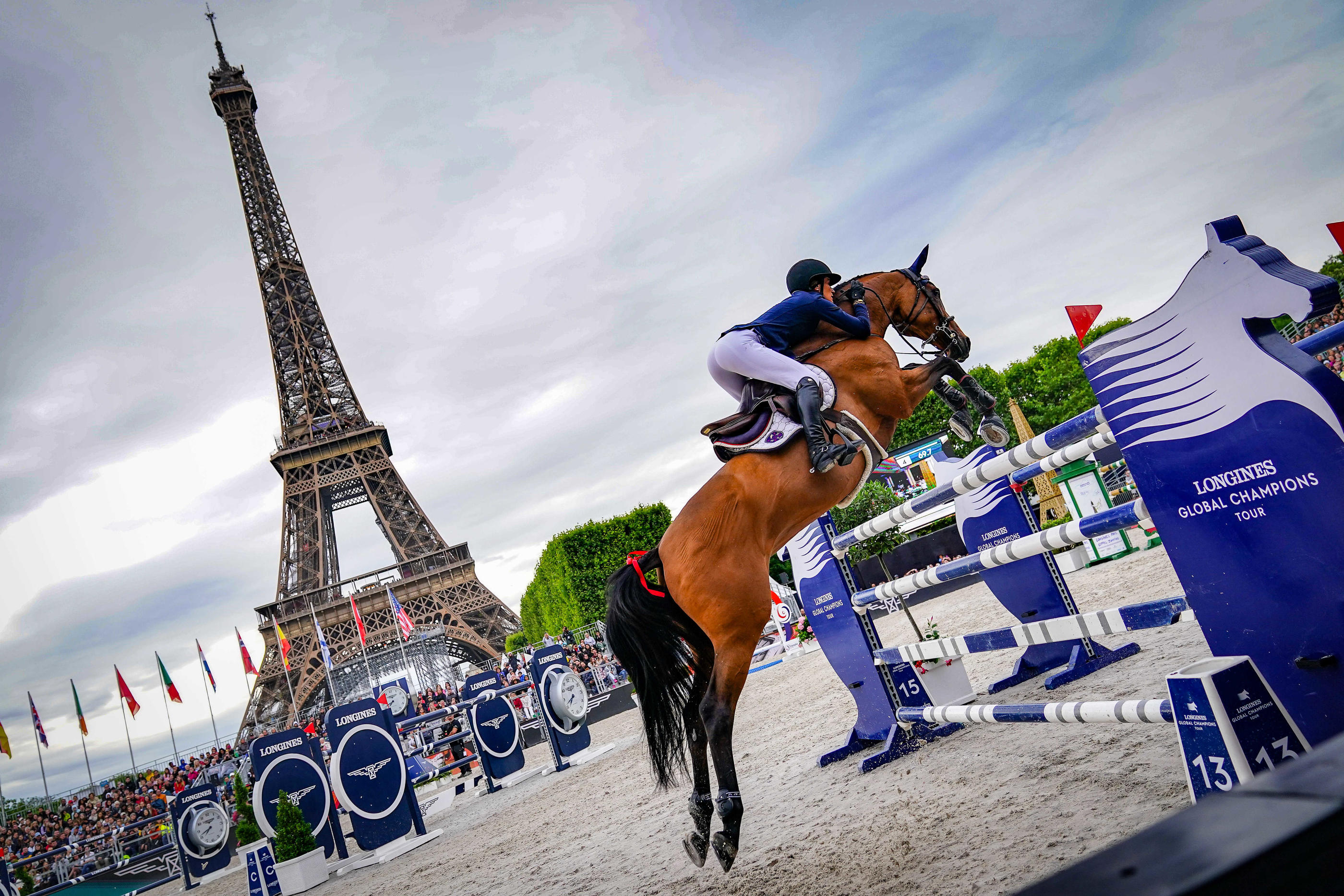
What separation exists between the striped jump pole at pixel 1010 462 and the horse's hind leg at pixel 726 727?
1.04m

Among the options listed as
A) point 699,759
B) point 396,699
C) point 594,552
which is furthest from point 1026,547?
point 594,552

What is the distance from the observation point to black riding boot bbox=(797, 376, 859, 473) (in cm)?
281

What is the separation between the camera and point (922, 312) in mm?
3664

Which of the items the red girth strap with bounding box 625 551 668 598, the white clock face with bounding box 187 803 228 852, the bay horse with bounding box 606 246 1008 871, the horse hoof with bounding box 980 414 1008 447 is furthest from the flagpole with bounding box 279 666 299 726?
the horse hoof with bounding box 980 414 1008 447

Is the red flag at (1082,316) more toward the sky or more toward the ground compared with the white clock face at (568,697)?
more toward the sky

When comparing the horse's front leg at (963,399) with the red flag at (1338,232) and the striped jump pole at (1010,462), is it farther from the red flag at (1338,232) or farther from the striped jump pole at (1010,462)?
the red flag at (1338,232)

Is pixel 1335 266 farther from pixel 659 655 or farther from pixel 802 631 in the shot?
pixel 659 655

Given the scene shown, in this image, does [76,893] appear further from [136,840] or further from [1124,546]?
[1124,546]

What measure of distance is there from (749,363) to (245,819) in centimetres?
769

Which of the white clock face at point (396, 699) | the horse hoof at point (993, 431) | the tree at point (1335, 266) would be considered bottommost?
the white clock face at point (396, 699)

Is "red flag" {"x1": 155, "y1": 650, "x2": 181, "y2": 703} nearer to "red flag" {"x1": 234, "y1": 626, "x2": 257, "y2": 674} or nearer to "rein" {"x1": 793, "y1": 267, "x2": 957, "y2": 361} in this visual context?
"red flag" {"x1": 234, "y1": 626, "x2": 257, "y2": 674}

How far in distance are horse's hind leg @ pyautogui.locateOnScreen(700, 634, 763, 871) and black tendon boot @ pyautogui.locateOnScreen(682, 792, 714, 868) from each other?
0.04 meters

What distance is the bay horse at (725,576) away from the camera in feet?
9.21

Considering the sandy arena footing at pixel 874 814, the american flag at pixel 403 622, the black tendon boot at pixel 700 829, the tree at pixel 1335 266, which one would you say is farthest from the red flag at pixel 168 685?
the tree at pixel 1335 266
